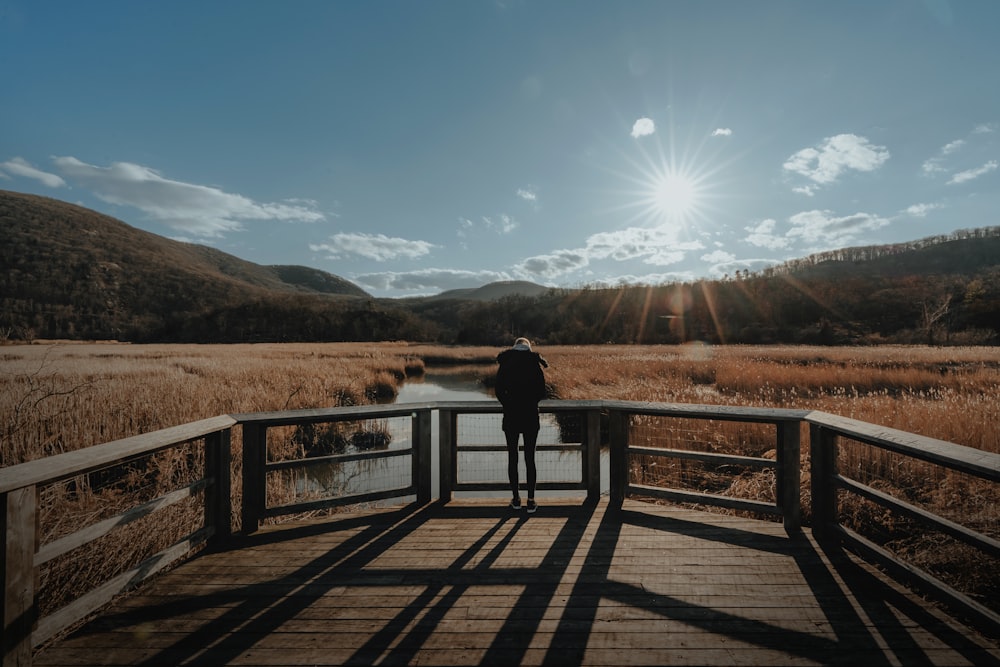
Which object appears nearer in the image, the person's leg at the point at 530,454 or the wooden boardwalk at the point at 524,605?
the wooden boardwalk at the point at 524,605

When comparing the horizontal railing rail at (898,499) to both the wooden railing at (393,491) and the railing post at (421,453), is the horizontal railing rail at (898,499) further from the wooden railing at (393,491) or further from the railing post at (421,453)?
the railing post at (421,453)

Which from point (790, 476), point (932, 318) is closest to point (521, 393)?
point (790, 476)

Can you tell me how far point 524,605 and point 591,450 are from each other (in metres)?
2.40

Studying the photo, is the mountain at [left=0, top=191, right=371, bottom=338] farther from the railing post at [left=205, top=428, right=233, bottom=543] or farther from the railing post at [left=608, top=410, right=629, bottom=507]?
the railing post at [left=608, top=410, right=629, bottom=507]

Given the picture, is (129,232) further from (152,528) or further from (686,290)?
(152,528)

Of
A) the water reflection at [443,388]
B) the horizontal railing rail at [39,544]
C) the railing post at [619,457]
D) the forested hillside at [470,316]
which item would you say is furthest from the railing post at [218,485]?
the forested hillside at [470,316]

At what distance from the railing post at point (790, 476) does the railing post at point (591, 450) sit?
184 cm

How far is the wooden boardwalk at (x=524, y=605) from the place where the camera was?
8.95 ft

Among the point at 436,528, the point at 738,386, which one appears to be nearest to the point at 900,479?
the point at 436,528

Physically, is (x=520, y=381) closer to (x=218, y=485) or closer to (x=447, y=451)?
(x=447, y=451)

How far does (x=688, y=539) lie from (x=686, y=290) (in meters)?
114

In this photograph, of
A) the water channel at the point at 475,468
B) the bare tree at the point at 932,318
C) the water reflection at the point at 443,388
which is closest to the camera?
the water channel at the point at 475,468

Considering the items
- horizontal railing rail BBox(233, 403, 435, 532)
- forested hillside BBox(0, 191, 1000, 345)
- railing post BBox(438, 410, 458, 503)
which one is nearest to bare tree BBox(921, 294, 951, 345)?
forested hillside BBox(0, 191, 1000, 345)

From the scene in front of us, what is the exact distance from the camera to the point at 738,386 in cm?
1694
